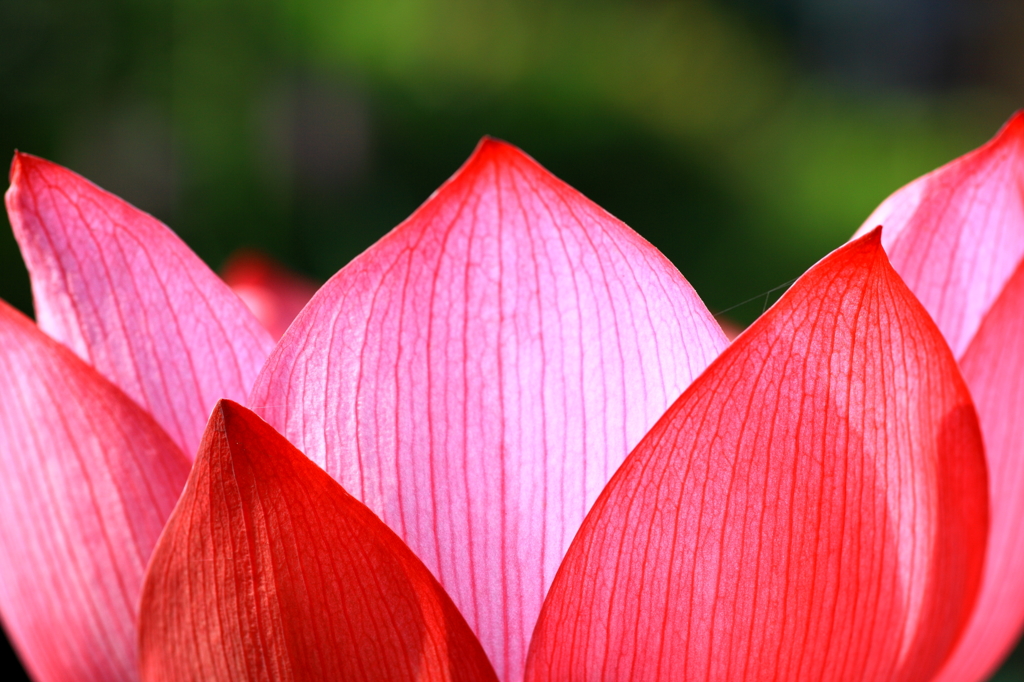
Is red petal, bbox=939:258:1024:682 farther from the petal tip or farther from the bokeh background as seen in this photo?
the bokeh background

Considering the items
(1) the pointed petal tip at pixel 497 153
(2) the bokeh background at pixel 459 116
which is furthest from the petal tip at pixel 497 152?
(2) the bokeh background at pixel 459 116

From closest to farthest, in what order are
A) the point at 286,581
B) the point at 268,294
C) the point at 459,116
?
1. the point at 286,581
2. the point at 268,294
3. the point at 459,116

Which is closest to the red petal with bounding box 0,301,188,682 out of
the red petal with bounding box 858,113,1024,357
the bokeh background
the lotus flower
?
the lotus flower

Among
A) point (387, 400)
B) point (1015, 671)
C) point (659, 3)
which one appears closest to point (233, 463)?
point (387, 400)

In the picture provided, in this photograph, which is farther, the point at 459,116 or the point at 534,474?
the point at 459,116

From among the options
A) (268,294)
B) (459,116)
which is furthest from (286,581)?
(459,116)

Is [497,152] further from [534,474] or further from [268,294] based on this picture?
[268,294]

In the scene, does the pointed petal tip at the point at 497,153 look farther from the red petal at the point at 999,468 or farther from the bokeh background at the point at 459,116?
the bokeh background at the point at 459,116
